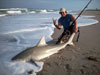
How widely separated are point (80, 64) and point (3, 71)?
195 centimetres

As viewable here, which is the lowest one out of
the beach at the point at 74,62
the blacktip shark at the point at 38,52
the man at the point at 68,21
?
the beach at the point at 74,62

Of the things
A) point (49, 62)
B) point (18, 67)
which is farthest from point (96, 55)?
point (18, 67)

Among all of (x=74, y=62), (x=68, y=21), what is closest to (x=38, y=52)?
(x=74, y=62)

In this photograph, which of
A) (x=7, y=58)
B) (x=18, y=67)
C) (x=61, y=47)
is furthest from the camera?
(x=61, y=47)

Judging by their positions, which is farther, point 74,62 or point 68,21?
point 68,21

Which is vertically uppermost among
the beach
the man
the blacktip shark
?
the man

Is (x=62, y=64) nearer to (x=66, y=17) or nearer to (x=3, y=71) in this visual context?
(x=3, y=71)

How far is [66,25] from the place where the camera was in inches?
221

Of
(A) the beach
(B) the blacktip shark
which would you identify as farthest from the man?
(B) the blacktip shark

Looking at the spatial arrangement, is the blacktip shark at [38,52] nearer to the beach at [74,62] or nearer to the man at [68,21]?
the beach at [74,62]

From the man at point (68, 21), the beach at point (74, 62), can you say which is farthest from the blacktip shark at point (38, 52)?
the man at point (68, 21)

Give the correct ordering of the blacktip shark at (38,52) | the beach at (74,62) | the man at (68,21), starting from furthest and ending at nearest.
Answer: the man at (68,21), the blacktip shark at (38,52), the beach at (74,62)

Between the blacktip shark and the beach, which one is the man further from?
the blacktip shark

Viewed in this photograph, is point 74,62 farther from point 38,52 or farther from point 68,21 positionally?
point 68,21
